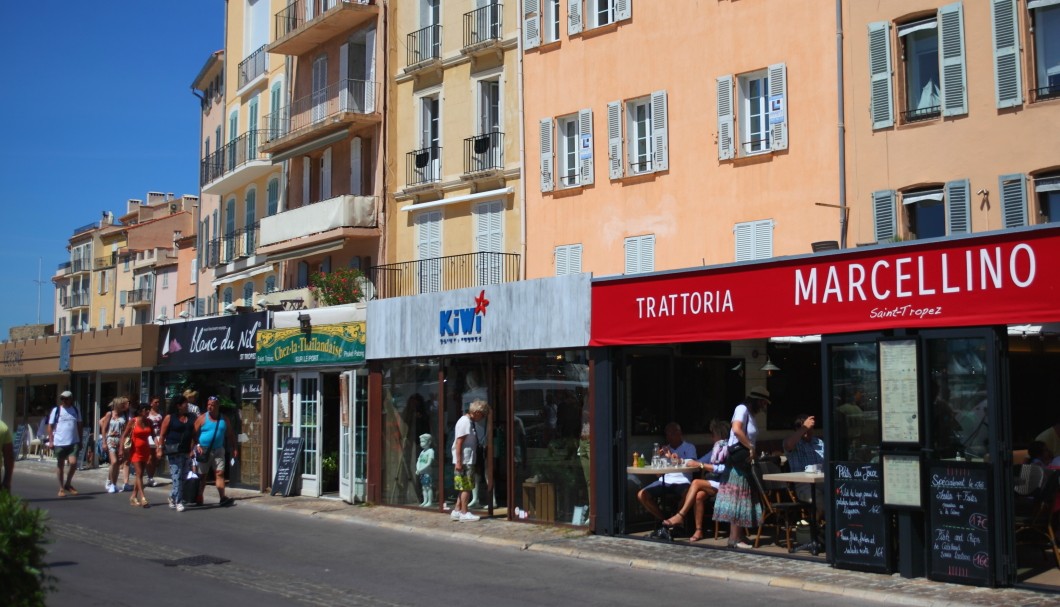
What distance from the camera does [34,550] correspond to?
6812 millimetres

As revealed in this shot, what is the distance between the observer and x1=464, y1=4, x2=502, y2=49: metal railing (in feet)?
83.4

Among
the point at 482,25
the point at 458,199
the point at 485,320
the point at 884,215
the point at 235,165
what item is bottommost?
the point at 485,320

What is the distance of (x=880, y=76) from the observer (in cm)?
1820

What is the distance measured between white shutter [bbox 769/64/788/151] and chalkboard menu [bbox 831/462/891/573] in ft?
27.2

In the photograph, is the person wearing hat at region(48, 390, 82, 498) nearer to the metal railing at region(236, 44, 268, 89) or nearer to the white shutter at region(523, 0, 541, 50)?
the white shutter at region(523, 0, 541, 50)

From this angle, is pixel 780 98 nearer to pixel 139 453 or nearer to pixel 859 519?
pixel 859 519

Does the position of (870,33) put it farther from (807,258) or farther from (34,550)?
(34,550)

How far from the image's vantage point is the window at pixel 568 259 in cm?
2312

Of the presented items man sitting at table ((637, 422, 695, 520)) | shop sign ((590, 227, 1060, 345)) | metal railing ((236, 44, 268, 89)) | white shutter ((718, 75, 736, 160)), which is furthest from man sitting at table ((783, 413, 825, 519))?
metal railing ((236, 44, 268, 89))

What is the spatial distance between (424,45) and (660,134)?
8.48 meters

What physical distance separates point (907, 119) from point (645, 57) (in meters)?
5.57

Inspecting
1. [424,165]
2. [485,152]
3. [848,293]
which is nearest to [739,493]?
[848,293]

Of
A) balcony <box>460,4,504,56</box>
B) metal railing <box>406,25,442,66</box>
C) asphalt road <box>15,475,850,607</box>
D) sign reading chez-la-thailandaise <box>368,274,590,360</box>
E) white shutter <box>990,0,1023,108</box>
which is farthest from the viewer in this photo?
metal railing <box>406,25,442,66</box>

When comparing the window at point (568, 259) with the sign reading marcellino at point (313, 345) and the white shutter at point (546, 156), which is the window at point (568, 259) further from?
the sign reading marcellino at point (313, 345)
